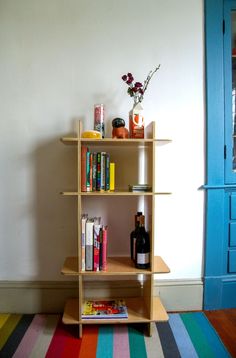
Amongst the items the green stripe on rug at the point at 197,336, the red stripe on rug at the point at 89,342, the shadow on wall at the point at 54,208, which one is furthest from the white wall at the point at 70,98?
the green stripe on rug at the point at 197,336

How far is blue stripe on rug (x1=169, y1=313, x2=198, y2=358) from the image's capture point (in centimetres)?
131

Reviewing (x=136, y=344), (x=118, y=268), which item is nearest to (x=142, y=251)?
(x=118, y=268)

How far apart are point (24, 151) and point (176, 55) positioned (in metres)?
1.27

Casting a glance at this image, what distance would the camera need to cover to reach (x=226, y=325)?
5.07 feet

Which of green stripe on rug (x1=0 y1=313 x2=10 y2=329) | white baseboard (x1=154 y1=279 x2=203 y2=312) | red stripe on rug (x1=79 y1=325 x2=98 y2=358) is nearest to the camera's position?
red stripe on rug (x1=79 y1=325 x2=98 y2=358)

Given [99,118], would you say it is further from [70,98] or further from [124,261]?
[124,261]

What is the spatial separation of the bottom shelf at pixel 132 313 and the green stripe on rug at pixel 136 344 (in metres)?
0.11

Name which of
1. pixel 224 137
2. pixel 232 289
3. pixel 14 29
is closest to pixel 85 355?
pixel 232 289

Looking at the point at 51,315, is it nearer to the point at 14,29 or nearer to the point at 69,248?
the point at 69,248

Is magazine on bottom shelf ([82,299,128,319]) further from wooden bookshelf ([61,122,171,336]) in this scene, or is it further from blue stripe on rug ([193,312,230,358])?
blue stripe on rug ([193,312,230,358])

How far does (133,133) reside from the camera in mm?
1411

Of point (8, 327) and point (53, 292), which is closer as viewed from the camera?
point (8, 327)

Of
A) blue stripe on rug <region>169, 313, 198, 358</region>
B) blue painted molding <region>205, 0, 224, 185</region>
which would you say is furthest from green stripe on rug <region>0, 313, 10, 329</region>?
blue painted molding <region>205, 0, 224, 185</region>

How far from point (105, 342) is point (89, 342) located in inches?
3.7
